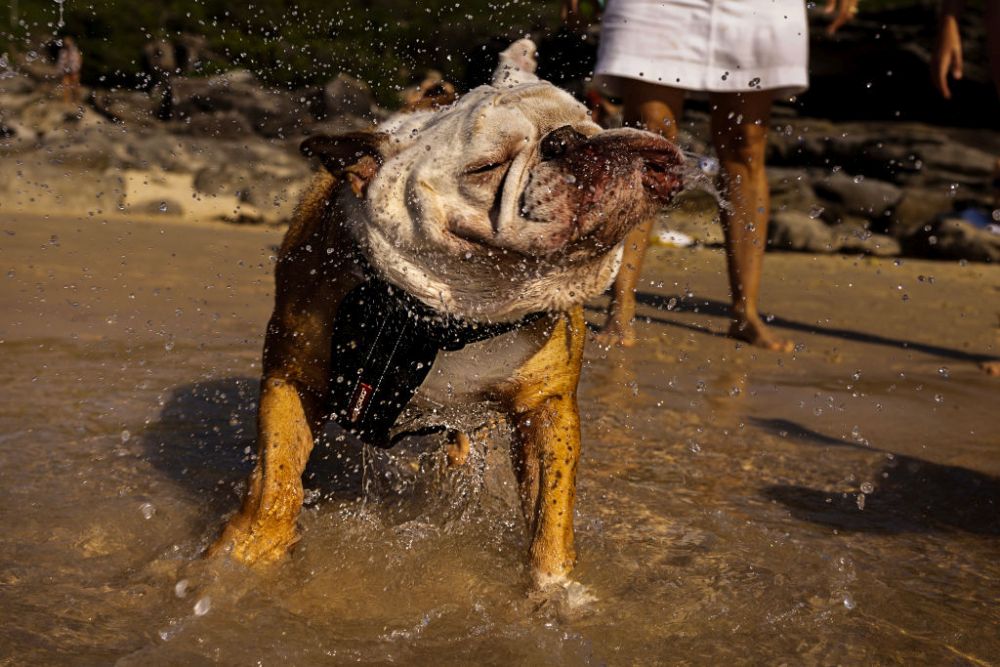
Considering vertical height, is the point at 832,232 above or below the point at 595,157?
below

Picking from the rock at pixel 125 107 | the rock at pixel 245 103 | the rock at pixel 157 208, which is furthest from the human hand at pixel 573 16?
the rock at pixel 125 107

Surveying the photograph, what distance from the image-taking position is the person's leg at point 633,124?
17.3 ft

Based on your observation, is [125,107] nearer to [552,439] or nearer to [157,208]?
[157,208]

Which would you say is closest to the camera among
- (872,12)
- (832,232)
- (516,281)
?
(516,281)

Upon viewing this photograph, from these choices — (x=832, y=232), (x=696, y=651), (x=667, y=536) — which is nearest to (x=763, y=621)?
(x=696, y=651)

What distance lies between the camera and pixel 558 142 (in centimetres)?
234

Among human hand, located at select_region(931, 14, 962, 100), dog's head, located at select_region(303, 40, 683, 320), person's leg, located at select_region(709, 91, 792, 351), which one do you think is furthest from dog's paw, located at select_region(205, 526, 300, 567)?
human hand, located at select_region(931, 14, 962, 100)

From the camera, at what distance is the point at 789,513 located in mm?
3363

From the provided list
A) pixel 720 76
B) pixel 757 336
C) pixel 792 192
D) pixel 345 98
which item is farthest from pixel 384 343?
pixel 345 98

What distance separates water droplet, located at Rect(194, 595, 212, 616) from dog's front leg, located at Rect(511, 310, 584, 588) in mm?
755

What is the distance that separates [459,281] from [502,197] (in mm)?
224

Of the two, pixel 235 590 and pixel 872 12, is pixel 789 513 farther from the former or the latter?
pixel 872 12

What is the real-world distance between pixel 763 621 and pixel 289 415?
1201 millimetres

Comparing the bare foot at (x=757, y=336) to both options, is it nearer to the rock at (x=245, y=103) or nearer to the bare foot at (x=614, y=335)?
the bare foot at (x=614, y=335)
